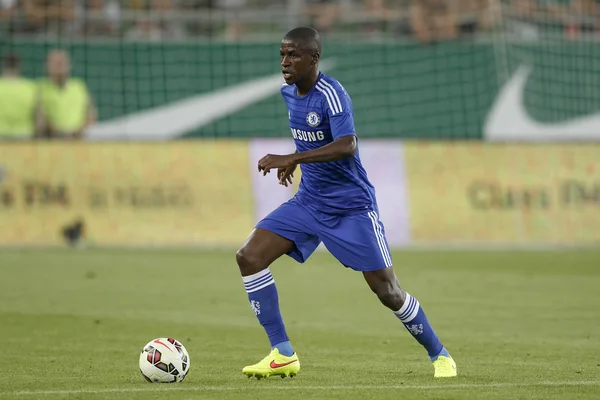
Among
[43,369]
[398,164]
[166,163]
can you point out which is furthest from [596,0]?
[43,369]

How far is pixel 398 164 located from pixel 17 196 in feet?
21.0

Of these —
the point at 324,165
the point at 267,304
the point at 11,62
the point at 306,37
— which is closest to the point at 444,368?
the point at 267,304

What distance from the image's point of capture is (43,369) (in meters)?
8.83

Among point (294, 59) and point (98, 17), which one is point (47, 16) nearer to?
point (98, 17)

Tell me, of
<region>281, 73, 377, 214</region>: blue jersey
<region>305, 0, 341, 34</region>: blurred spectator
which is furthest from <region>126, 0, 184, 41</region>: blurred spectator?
<region>281, 73, 377, 214</region>: blue jersey

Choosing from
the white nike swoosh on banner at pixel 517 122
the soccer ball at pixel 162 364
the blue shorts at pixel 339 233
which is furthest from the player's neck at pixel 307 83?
the white nike swoosh on banner at pixel 517 122

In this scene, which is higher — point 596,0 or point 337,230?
point 596,0

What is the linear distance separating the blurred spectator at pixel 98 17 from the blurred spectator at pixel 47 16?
0.89ft

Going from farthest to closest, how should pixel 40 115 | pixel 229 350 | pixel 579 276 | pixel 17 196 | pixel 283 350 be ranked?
pixel 40 115, pixel 17 196, pixel 579 276, pixel 229 350, pixel 283 350

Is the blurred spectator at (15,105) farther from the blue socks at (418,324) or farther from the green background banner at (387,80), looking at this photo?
the blue socks at (418,324)

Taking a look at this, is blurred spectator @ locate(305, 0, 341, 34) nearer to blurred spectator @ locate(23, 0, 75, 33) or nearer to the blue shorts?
blurred spectator @ locate(23, 0, 75, 33)

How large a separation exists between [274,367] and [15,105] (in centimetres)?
1441

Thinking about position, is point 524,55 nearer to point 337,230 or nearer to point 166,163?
point 166,163

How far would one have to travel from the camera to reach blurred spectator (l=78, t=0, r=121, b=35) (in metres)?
23.9
